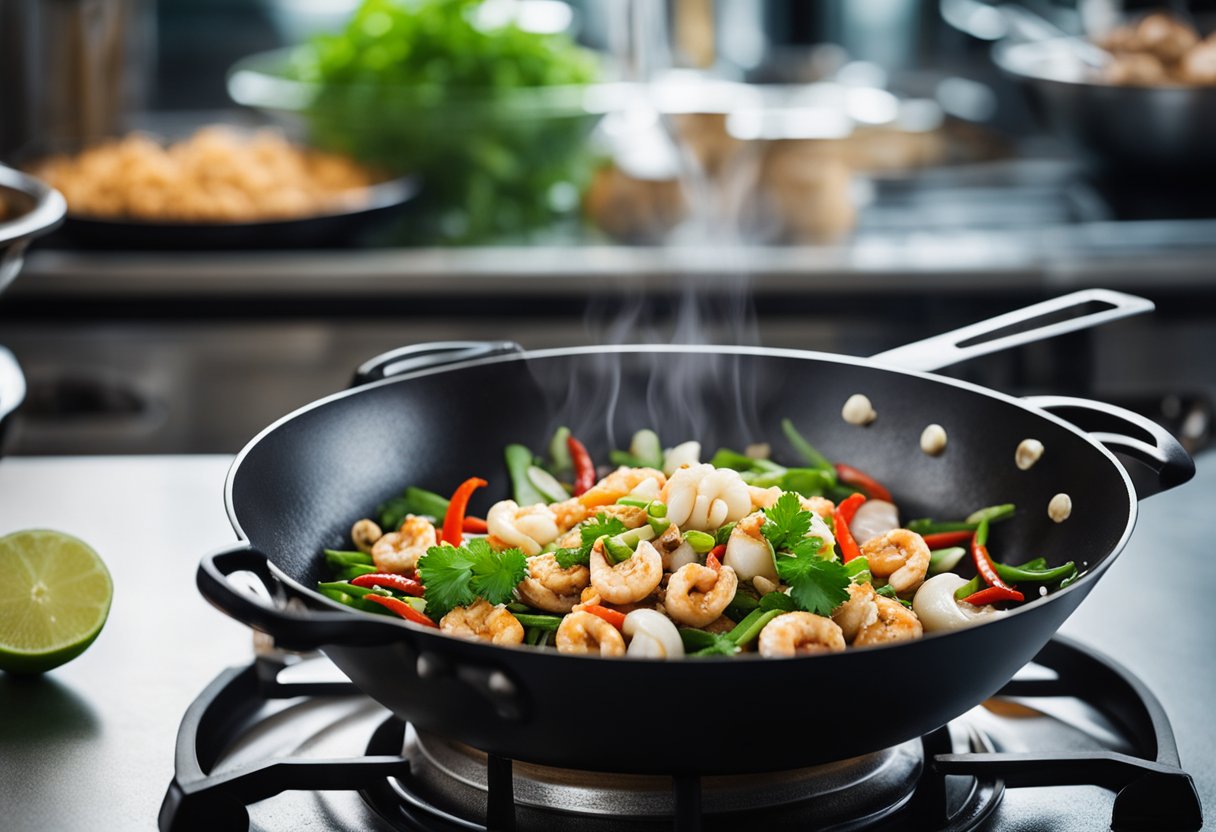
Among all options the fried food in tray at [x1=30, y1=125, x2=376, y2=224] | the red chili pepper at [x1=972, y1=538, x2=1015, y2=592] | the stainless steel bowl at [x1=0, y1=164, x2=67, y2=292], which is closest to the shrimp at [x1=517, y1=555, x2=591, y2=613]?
the red chili pepper at [x1=972, y1=538, x2=1015, y2=592]

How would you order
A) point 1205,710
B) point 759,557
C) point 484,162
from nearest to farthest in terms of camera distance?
point 759,557 < point 1205,710 < point 484,162

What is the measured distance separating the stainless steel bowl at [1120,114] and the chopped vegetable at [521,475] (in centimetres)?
161

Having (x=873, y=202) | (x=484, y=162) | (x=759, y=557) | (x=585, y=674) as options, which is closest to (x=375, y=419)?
(x=759, y=557)

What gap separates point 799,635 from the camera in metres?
0.93

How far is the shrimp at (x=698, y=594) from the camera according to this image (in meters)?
0.99

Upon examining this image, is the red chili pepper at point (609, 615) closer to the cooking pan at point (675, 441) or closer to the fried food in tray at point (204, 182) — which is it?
the cooking pan at point (675, 441)

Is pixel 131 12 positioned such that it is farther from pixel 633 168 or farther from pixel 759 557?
pixel 759 557

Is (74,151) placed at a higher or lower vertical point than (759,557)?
lower

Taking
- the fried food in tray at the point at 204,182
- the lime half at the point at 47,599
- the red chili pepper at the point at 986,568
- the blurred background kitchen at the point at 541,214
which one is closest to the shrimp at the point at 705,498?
the red chili pepper at the point at 986,568

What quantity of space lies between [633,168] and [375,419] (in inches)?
66.9

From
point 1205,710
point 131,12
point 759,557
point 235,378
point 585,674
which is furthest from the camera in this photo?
point 131,12

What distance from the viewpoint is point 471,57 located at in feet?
9.52

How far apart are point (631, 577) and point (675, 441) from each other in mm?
447

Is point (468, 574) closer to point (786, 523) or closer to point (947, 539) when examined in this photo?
point (786, 523)
